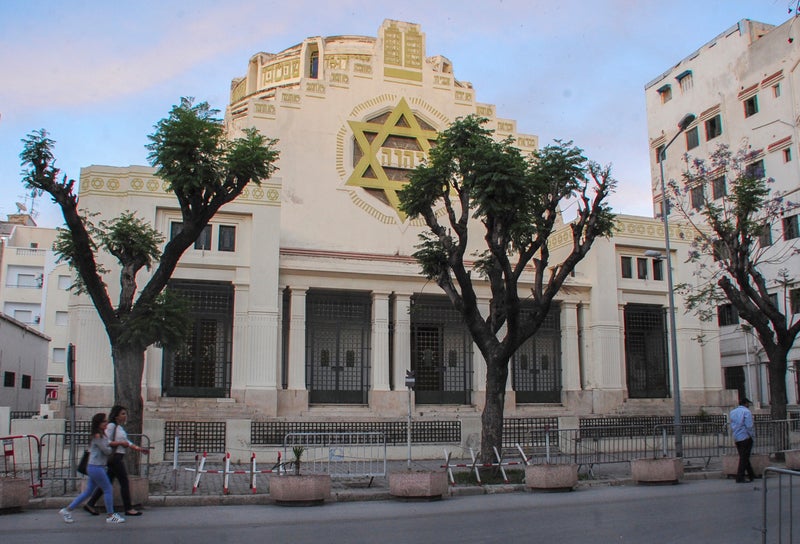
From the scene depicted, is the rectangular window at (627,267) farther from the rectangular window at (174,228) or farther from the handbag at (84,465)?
the handbag at (84,465)

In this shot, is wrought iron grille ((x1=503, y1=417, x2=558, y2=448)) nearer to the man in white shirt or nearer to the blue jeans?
the man in white shirt

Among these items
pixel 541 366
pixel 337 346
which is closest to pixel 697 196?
pixel 541 366

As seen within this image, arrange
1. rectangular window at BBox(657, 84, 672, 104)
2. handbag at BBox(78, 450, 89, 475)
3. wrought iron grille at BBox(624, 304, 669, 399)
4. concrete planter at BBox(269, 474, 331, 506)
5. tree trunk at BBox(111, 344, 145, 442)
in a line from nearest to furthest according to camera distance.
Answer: handbag at BBox(78, 450, 89, 475)
concrete planter at BBox(269, 474, 331, 506)
tree trunk at BBox(111, 344, 145, 442)
wrought iron grille at BBox(624, 304, 669, 399)
rectangular window at BBox(657, 84, 672, 104)

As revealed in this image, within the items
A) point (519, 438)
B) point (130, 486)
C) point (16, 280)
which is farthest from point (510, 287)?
point (16, 280)

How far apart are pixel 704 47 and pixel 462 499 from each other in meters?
39.4

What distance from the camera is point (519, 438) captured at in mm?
20609

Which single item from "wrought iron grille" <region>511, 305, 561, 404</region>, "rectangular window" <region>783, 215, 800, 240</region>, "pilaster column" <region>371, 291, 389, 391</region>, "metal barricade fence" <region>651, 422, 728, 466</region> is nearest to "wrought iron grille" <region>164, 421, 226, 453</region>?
"pilaster column" <region>371, 291, 389, 391</region>

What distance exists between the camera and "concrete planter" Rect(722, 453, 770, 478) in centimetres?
1596

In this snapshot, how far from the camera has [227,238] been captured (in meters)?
26.8

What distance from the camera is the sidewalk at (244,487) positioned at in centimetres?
1314

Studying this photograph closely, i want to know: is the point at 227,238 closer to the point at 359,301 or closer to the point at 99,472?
the point at 359,301

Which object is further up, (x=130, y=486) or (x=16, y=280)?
(x=16, y=280)

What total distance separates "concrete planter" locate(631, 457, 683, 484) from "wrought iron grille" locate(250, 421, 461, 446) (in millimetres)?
6772

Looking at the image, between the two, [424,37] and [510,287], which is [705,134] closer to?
[424,37]
